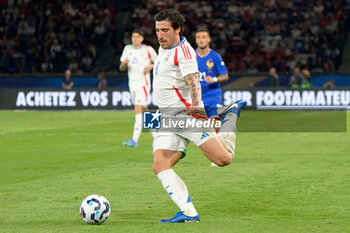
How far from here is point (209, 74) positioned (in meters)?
11.8

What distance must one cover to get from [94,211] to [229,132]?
1747mm

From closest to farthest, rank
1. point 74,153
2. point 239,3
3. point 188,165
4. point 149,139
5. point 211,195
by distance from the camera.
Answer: point 211,195
point 188,165
point 74,153
point 149,139
point 239,3

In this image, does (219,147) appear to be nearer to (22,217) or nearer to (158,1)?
(22,217)

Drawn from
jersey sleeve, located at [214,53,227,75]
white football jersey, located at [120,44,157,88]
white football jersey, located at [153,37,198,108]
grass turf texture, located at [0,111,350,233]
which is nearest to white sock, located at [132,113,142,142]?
grass turf texture, located at [0,111,350,233]

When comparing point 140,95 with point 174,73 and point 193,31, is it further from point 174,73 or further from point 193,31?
point 193,31

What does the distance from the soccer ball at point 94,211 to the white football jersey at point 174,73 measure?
43.7 inches

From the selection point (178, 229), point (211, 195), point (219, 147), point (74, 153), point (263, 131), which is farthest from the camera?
point (263, 131)

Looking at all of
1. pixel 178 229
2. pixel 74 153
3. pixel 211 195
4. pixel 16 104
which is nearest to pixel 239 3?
pixel 16 104

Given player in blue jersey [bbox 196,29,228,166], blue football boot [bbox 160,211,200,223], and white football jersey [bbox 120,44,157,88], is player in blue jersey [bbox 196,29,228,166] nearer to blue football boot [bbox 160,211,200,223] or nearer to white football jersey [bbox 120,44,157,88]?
white football jersey [bbox 120,44,157,88]

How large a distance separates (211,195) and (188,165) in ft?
10.7

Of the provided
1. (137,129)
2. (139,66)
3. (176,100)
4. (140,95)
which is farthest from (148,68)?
(176,100)

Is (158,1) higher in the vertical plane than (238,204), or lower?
higher

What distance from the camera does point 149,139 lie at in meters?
17.5

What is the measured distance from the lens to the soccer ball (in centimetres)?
686
